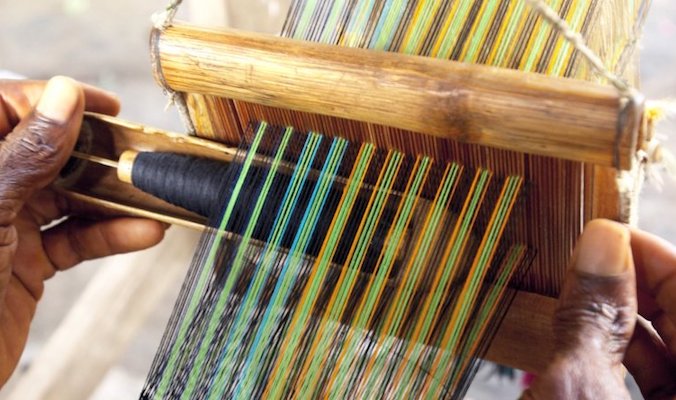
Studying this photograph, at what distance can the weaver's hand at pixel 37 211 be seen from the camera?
1.23 meters

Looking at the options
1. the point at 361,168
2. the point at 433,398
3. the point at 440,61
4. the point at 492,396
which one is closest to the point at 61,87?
the point at 361,168

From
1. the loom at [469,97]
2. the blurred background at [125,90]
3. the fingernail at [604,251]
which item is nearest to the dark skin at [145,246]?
the fingernail at [604,251]

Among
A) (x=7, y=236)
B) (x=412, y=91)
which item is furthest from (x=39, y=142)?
(x=412, y=91)

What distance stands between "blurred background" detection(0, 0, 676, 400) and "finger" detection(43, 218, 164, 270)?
165 mm

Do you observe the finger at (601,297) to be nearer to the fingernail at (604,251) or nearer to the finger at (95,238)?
the fingernail at (604,251)

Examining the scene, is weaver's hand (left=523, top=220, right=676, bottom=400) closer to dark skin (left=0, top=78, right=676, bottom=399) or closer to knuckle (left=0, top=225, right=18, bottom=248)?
dark skin (left=0, top=78, right=676, bottom=399)

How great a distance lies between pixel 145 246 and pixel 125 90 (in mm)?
2229

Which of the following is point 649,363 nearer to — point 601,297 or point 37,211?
point 601,297

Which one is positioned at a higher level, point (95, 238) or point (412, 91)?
point (412, 91)

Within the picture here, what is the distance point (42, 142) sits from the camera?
3.99 ft

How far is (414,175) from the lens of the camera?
1.05 meters

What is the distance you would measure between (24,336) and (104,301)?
0.64 ft

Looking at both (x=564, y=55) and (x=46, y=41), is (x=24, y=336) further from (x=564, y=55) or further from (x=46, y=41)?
(x=46, y=41)

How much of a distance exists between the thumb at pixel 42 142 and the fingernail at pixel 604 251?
84 cm
